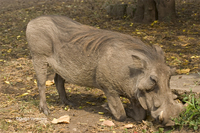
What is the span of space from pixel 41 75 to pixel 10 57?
9.29 ft

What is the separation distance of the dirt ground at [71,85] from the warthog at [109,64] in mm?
271

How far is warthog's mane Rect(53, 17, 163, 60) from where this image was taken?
326 centimetres

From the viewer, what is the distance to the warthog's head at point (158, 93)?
115 inches

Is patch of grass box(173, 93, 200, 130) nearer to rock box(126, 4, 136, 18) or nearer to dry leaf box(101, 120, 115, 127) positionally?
dry leaf box(101, 120, 115, 127)

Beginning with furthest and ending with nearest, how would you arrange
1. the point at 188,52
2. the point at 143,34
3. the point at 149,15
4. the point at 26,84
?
the point at 149,15 → the point at 143,34 → the point at 188,52 → the point at 26,84

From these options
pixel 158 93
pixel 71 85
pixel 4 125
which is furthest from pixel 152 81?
pixel 71 85

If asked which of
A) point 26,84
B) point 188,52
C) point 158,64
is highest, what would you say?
point 158,64

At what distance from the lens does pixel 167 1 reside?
24.0 feet

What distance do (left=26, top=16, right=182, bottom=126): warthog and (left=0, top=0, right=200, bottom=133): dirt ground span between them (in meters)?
0.27

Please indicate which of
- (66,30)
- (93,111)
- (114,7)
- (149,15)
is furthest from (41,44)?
(114,7)

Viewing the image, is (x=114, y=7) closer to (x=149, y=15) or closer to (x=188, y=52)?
(x=149, y=15)

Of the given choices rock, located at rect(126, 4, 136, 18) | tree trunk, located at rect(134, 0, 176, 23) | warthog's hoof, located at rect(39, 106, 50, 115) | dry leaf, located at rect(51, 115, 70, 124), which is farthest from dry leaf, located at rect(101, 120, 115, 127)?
rock, located at rect(126, 4, 136, 18)

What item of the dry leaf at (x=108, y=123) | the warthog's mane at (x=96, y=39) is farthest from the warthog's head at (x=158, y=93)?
the dry leaf at (x=108, y=123)

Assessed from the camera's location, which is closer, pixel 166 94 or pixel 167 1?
pixel 166 94
